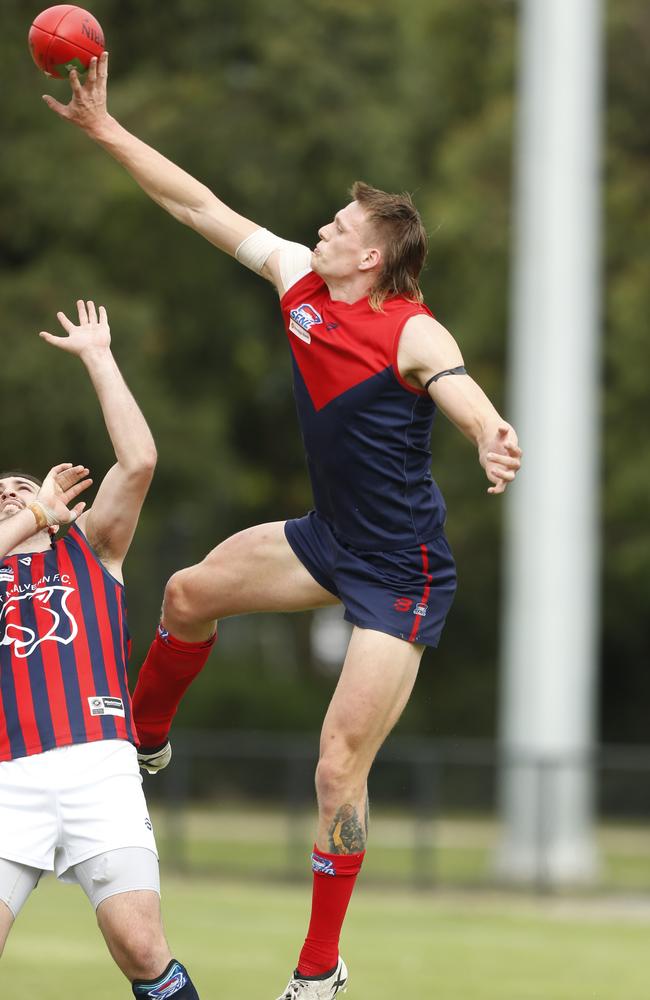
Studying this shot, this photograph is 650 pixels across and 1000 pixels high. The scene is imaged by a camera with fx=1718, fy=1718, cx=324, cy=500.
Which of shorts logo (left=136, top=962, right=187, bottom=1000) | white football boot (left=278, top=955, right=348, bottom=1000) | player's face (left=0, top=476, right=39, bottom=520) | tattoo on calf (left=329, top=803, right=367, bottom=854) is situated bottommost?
white football boot (left=278, top=955, right=348, bottom=1000)

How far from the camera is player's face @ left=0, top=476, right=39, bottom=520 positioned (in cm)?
572

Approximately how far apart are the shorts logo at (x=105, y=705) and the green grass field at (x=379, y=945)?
15.2 feet

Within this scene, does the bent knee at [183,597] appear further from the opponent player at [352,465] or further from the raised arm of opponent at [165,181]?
the raised arm of opponent at [165,181]

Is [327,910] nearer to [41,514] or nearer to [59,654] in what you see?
[59,654]

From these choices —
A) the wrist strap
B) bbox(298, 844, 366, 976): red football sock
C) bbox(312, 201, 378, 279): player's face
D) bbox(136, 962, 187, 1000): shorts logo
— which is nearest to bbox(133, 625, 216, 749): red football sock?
bbox(298, 844, 366, 976): red football sock

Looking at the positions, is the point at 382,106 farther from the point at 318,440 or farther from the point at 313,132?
the point at 318,440

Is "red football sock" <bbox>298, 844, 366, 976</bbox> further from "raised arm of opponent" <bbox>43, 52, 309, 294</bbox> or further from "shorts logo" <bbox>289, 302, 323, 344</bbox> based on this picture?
"raised arm of opponent" <bbox>43, 52, 309, 294</bbox>

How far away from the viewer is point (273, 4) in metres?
26.2

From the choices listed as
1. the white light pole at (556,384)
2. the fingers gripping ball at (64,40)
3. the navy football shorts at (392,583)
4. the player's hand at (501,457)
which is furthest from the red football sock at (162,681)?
the white light pole at (556,384)

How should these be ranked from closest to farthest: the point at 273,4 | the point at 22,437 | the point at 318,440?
1. the point at 318,440
2. the point at 22,437
3. the point at 273,4

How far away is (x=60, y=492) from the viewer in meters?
5.65

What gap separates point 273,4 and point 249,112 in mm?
1921

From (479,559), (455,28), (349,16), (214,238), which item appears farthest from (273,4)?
(214,238)

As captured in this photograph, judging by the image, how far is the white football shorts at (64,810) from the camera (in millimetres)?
5469
